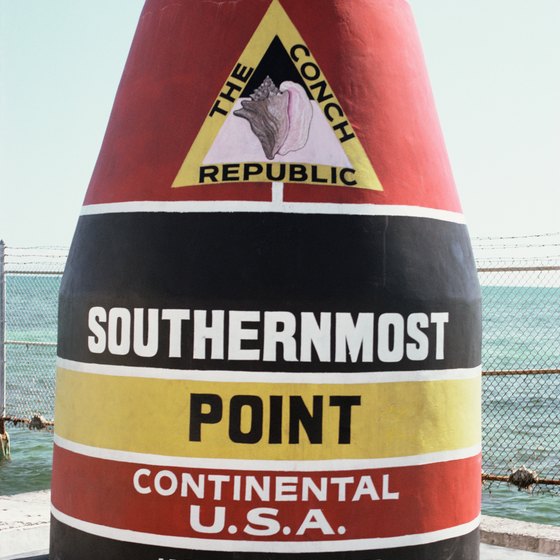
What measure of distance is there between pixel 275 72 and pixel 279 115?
19 cm

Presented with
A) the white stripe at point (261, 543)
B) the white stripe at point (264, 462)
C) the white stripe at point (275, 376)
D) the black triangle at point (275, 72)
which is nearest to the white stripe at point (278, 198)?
the black triangle at point (275, 72)

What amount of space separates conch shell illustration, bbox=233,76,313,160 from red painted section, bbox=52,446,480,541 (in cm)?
130

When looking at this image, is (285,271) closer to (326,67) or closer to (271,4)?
(326,67)

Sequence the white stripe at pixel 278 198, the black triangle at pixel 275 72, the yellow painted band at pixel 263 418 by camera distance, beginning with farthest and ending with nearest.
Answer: the black triangle at pixel 275 72
the white stripe at pixel 278 198
the yellow painted band at pixel 263 418

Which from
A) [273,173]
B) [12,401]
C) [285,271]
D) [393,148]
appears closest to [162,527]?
[285,271]

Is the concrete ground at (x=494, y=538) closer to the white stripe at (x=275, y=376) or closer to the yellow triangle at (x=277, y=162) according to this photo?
the white stripe at (x=275, y=376)

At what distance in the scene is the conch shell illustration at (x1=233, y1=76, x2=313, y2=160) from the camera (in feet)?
12.3

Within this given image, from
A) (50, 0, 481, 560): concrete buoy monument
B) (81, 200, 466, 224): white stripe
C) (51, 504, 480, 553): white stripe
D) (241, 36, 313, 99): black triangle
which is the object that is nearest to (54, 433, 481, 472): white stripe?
(50, 0, 481, 560): concrete buoy monument

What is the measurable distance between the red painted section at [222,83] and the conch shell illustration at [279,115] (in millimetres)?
161

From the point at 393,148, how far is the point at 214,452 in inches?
57.7

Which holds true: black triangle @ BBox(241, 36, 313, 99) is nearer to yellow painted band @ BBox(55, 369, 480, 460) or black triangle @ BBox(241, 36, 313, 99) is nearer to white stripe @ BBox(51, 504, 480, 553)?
yellow painted band @ BBox(55, 369, 480, 460)

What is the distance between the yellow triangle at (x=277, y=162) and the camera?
3.73m

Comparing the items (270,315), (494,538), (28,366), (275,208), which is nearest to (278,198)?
(275,208)

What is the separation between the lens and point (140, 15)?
173 inches
